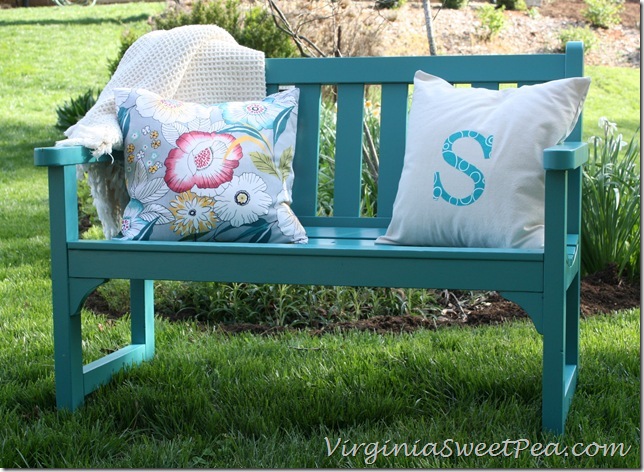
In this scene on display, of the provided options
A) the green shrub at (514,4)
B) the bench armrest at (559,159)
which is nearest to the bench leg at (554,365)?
the bench armrest at (559,159)

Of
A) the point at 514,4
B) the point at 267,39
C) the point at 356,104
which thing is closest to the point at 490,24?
the point at 514,4

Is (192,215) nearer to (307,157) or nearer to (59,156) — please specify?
(59,156)

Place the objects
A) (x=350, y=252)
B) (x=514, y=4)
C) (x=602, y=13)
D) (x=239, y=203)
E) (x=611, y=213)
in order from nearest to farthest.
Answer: (x=350, y=252) → (x=239, y=203) → (x=611, y=213) → (x=602, y=13) → (x=514, y=4)

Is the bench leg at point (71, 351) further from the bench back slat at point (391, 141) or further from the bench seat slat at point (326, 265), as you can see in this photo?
the bench back slat at point (391, 141)

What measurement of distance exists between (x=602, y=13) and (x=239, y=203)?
1167cm

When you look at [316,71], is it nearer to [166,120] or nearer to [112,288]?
[166,120]

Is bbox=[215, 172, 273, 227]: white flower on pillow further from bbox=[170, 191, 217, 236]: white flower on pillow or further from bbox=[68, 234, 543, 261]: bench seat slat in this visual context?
bbox=[68, 234, 543, 261]: bench seat slat

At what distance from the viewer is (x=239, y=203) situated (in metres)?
2.31

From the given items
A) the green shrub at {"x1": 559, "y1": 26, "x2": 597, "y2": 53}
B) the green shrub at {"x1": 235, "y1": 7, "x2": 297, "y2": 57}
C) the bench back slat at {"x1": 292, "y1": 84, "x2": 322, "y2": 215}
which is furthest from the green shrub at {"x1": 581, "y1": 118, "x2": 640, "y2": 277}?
the green shrub at {"x1": 559, "y1": 26, "x2": 597, "y2": 53}

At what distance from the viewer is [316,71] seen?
2629 mm

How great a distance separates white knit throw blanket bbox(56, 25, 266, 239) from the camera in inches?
101

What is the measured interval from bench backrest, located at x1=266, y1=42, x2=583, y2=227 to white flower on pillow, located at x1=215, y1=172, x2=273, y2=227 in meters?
0.33

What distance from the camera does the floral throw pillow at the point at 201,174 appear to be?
2316mm

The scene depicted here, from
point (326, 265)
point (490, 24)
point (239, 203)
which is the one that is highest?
point (490, 24)
